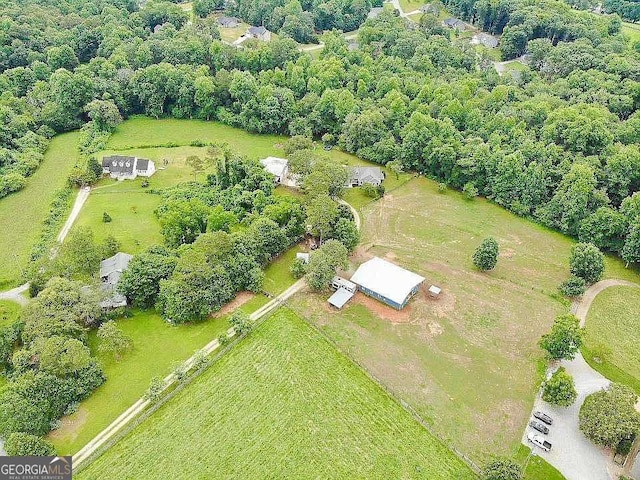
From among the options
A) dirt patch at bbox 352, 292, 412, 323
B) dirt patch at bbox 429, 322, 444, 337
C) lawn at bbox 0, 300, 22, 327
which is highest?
dirt patch at bbox 429, 322, 444, 337

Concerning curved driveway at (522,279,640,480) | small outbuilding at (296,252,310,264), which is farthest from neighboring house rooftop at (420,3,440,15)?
curved driveway at (522,279,640,480)

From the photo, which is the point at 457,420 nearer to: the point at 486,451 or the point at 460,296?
the point at 486,451

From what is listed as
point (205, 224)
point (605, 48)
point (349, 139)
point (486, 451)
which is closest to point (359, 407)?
point (486, 451)

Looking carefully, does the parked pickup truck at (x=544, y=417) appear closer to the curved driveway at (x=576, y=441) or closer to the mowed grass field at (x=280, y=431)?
the curved driveway at (x=576, y=441)

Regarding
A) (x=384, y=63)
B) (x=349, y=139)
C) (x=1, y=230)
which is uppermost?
(x=384, y=63)

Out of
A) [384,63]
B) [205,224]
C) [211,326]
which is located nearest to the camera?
[211,326]

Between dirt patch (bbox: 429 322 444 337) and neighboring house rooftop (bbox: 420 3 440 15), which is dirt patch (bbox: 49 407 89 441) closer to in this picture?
dirt patch (bbox: 429 322 444 337)
